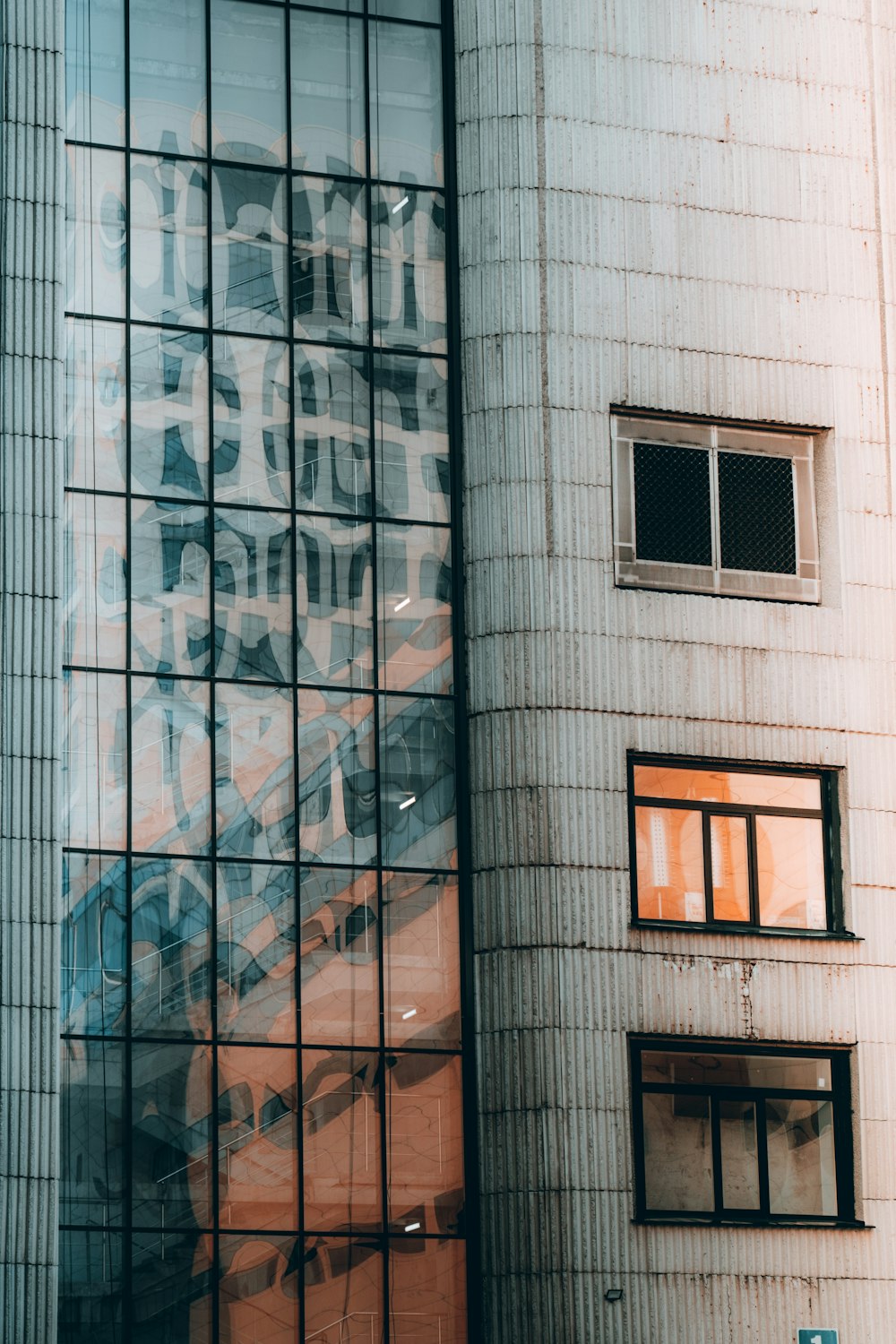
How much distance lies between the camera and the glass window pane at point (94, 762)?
25234mm

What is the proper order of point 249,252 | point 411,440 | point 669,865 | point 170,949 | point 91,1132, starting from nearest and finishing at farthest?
point 91,1132 → point 170,949 → point 669,865 → point 249,252 → point 411,440

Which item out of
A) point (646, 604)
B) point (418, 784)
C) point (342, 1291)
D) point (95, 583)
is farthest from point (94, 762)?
point (646, 604)

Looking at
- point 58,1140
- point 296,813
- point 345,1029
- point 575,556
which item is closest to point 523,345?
point 575,556

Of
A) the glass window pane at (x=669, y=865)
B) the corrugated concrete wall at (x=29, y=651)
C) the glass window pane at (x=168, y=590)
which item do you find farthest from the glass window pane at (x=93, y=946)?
the glass window pane at (x=669, y=865)

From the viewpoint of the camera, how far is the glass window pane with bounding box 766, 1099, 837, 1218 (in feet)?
86.2

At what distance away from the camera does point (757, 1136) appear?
86.5 feet

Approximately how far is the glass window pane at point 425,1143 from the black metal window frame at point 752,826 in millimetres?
3012

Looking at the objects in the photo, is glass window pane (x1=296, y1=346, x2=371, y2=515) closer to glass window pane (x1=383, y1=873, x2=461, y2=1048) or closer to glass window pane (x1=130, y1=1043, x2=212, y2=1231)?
glass window pane (x1=383, y1=873, x2=461, y2=1048)

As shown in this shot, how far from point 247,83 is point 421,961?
1101 centimetres

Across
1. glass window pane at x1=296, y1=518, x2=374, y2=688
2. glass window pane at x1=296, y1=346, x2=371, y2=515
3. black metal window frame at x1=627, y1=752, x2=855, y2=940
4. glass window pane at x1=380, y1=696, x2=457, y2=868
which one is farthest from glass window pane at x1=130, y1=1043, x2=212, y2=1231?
glass window pane at x1=296, y1=346, x2=371, y2=515

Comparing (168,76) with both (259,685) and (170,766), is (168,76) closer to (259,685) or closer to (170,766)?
(259,685)

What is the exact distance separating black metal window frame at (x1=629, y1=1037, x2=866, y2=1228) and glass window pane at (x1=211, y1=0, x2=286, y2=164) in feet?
38.9

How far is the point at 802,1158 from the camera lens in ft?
86.7

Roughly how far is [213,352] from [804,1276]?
1294 centimetres
